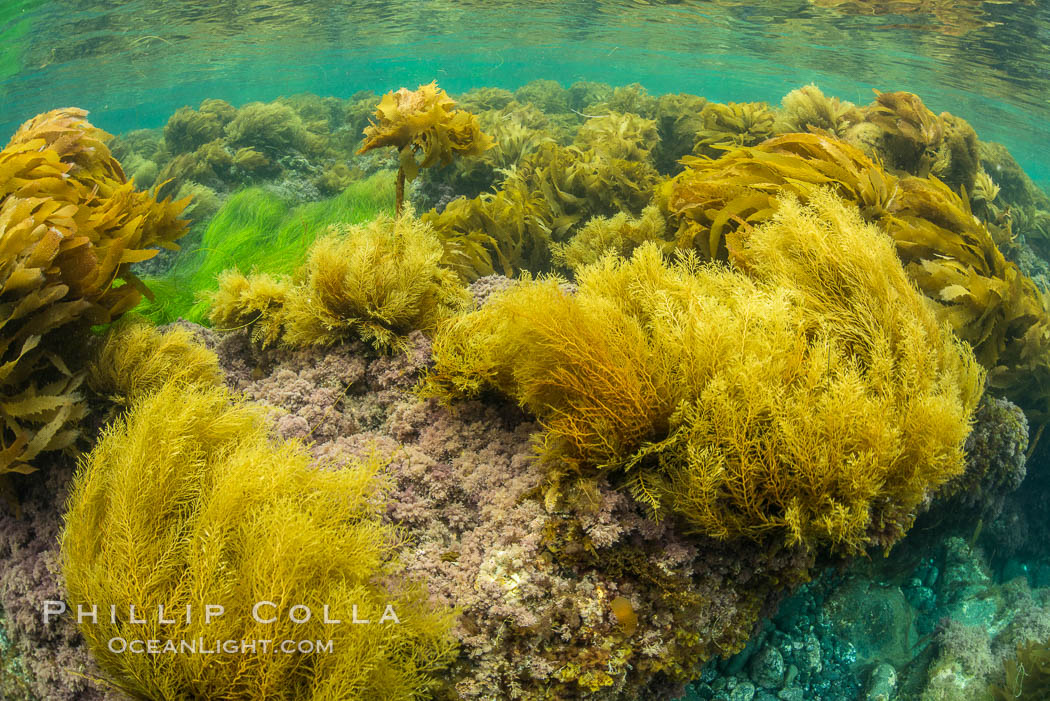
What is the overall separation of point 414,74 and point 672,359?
63.2 meters

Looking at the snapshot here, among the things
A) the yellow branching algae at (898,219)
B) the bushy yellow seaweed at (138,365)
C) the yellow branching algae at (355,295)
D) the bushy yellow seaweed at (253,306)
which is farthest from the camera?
the yellow branching algae at (898,219)

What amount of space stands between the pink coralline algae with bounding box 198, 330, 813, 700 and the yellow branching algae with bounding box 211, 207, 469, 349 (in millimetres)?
655

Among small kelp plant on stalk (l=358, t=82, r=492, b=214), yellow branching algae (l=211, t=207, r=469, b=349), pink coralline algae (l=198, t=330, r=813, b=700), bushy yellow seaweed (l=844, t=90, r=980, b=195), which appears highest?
small kelp plant on stalk (l=358, t=82, r=492, b=214)

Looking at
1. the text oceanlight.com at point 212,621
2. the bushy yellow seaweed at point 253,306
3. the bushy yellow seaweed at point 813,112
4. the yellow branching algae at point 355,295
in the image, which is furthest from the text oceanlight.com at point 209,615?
the bushy yellow seaweed at point 813,112

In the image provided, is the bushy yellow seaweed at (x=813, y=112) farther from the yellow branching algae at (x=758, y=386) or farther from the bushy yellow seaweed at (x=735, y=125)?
the yellow branching algae at (x=758, y=386)

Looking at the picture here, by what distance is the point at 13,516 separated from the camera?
2.43 m

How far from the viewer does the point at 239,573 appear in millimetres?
1631

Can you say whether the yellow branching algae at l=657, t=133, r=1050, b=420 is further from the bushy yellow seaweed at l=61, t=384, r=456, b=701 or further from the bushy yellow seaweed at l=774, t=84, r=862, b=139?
the bushy yellow seaweed at l=61, t=384, r=456, b=701

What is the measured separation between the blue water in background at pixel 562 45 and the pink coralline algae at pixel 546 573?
16971 mm

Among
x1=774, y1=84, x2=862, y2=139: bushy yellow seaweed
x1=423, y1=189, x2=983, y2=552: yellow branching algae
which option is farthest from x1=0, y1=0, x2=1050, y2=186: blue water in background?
x1=423, y1=189, x2=983, y2=552: yellow branching algae

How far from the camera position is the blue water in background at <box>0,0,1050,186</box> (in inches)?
627

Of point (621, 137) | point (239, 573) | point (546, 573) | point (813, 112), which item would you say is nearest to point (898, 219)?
point (813, 112)

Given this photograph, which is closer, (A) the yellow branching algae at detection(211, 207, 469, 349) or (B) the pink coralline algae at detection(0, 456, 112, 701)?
(B) the pink coralline algae at detection(0, 456, 112, 701)

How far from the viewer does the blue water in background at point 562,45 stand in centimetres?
1591
